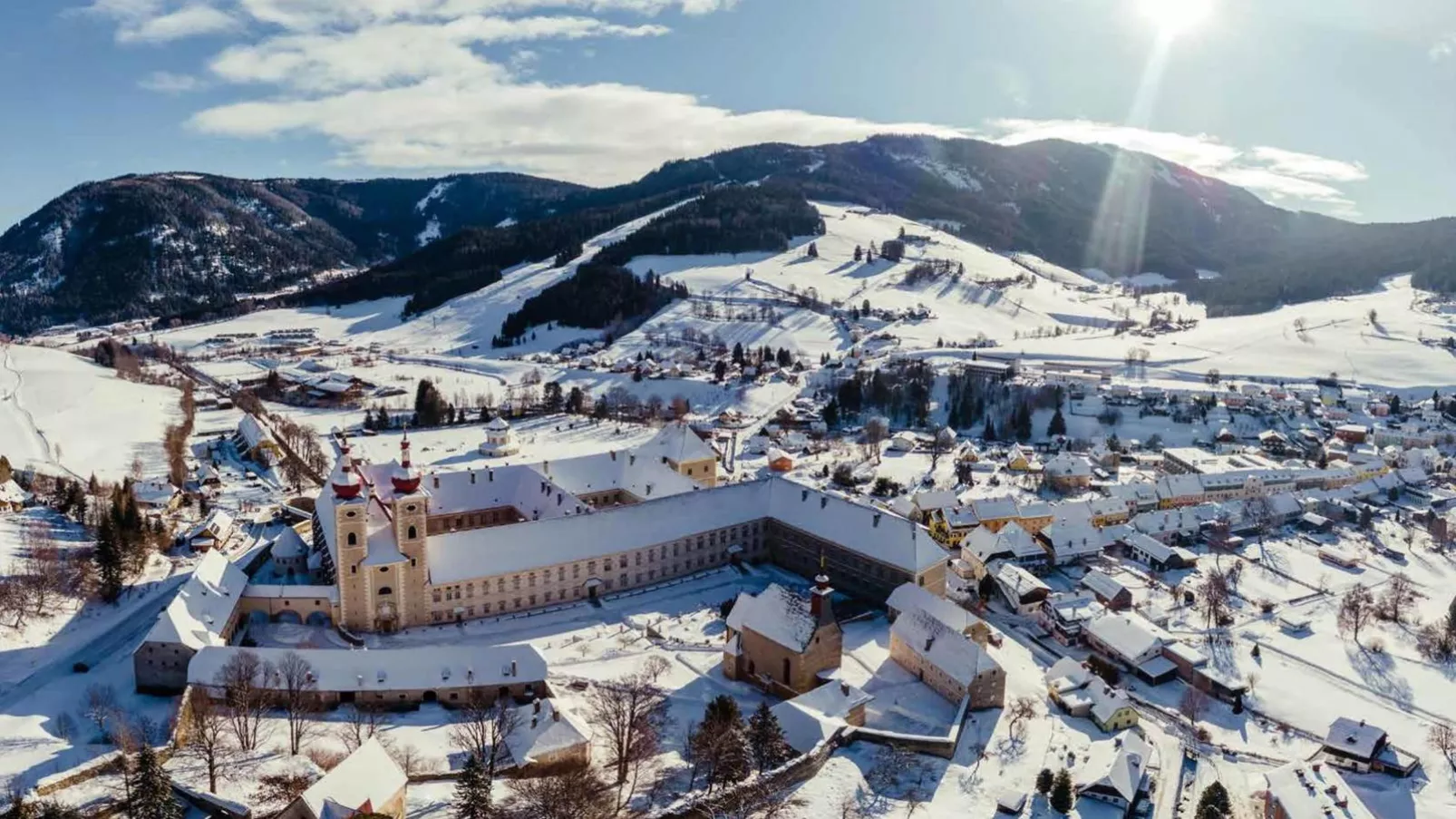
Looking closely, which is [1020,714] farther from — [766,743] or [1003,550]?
[1003,550]

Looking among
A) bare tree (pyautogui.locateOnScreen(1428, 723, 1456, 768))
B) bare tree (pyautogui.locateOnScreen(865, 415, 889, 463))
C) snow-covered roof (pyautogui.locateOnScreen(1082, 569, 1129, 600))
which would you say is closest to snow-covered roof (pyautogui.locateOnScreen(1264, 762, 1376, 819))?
bare tree (pyautogui.locateOnScreen(1428, 723, 1456, 768))

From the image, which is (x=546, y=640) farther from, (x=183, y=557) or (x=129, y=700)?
(x=183, y=557)

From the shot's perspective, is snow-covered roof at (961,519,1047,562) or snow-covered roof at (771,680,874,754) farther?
snow-covered roof at (961,519,1047,562)

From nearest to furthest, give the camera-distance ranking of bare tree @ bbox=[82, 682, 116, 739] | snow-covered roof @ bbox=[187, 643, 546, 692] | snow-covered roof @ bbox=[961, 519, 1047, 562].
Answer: bare tree @ bbox=[82, 682, 116, 739]
snow-covered roof @ bbox=[187, 643, 546, 692]
snow-covered roof @ bbox=[961, 519, 1047, 562]

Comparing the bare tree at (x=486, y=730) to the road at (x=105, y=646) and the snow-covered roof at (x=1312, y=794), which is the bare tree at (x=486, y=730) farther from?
the snow-covered roof at (x=1312, y=794)

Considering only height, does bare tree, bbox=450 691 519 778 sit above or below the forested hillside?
below

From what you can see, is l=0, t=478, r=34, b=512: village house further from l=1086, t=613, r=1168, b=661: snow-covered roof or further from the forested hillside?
the forested hillside

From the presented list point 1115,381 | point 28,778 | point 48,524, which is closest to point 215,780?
point 28,778

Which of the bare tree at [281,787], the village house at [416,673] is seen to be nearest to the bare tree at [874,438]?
the village house at [416,673]

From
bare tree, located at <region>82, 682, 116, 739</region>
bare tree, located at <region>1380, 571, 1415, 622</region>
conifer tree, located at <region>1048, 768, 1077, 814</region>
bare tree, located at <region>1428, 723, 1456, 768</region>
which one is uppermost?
bare tree, located at <region>82, 682, 116, 739</region>
